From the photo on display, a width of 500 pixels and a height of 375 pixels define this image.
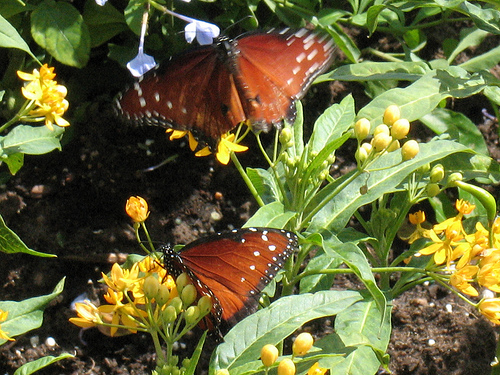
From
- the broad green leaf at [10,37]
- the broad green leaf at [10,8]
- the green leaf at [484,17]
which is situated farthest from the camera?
the broad green leaf at [10,8]

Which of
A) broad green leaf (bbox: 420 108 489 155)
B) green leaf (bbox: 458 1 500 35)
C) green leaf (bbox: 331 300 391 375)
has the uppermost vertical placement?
green leaf (bbox: 458 1 500 35)

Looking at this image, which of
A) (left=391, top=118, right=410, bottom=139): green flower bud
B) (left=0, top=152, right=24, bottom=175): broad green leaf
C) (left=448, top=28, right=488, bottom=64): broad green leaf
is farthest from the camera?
(left=448, top=28, right=488, bottom=64): broad green leaf

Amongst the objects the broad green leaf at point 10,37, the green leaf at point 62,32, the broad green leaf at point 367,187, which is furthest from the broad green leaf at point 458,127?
the broad green leaf at point 10,37

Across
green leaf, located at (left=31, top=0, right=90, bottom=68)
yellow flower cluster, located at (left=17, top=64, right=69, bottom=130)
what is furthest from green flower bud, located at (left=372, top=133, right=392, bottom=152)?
green leaf, located at (left=31, top=0, right=90, bottom=68)

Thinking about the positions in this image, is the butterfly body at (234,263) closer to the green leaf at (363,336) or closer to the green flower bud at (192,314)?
the green flower bud at (192,314)

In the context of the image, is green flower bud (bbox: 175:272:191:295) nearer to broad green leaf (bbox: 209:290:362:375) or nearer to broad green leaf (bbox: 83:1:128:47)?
broad green leaf (bbox: 209:290:362:375)

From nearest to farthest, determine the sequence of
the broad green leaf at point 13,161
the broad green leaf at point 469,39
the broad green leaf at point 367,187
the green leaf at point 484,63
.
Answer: the broad green leaf at point 367,187
the broad green leaf at point 13,161
the green leaf at point 484,63
the broad green leaf at point 469,39

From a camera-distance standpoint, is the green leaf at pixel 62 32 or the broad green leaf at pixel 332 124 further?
the green leaf at pixel 62 32

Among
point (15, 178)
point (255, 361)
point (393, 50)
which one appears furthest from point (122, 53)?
point (255, 361)
